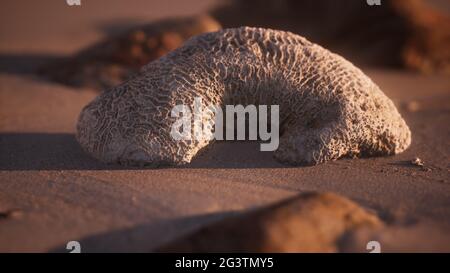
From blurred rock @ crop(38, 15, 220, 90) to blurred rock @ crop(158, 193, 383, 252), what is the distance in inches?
159

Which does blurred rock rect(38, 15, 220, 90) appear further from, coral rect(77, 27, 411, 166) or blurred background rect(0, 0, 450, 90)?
coral rect(77, 27, 411, 166)

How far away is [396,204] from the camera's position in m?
2.79

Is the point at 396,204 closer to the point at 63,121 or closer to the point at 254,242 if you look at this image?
the point at 254,242

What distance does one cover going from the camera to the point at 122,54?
632cm

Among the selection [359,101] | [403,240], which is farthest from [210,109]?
[403,240]

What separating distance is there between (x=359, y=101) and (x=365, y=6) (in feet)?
18.7

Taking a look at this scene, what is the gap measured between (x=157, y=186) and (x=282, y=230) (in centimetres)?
94

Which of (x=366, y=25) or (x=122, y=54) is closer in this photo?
(x=122, y=54)

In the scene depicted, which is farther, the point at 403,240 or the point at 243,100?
the point at 243,100

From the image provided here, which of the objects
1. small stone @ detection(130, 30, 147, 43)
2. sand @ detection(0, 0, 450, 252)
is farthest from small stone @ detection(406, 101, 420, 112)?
small stone @ detection(130, 30, 147, 43)

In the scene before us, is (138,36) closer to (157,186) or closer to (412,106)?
(412,106)


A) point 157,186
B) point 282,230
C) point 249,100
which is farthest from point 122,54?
point 282,230

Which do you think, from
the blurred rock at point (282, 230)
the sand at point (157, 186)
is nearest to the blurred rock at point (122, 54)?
the sand at point (157, 186)

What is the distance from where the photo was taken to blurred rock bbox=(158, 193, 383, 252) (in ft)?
7.19
